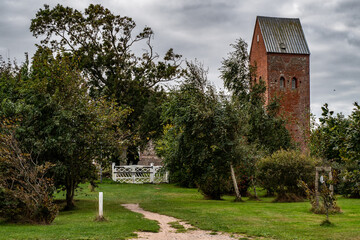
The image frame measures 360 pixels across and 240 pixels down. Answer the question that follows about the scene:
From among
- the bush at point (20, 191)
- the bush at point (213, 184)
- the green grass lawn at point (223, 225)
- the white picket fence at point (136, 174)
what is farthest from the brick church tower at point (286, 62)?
the bush at point (20, 191)

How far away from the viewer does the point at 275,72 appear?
169 ft

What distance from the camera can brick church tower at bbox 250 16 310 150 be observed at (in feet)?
168

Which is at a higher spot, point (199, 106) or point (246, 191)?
point (199, 106)

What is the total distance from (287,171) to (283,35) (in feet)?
107

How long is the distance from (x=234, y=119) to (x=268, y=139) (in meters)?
13.3

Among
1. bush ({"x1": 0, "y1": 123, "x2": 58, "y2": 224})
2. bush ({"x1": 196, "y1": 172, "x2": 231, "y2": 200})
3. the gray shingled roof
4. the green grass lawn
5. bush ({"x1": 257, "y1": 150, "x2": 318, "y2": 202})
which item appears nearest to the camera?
the green grass lawn

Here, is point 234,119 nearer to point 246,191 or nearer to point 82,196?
point 246,191

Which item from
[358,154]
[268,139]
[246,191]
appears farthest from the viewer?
[268,139]

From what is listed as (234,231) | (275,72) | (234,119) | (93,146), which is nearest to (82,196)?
(93,146)

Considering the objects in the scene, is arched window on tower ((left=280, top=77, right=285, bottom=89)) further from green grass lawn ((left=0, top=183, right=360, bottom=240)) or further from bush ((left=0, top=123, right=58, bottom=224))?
bush ((left=0, top=123, right=58, bottom=224))

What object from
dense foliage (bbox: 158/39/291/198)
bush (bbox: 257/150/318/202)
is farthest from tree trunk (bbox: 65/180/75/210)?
bush (bbox: 257/150/318/202)

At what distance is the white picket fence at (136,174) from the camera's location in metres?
42.5

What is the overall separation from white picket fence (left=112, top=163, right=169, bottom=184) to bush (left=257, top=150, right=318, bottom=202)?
20.0m

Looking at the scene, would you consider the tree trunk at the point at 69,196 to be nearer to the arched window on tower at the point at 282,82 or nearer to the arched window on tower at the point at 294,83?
the arched window on tower at the point at 282,82
